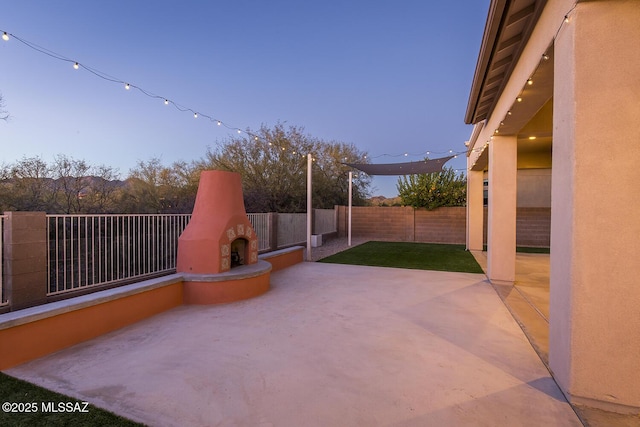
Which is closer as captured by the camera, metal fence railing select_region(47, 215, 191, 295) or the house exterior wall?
the house exterior wall

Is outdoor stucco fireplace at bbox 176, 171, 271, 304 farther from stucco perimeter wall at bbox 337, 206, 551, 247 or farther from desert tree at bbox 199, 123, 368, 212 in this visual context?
stucco perimeter wall at bbox 337, 206, 551, 247

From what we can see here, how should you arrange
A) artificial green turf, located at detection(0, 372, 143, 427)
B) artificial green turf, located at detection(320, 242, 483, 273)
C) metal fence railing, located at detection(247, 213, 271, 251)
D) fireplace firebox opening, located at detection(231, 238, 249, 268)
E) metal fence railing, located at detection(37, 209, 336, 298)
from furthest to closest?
metal fence railing, located at detection(247, 213, 271, 251)
artificial green turf, located at detection(320, 242, 483, 273)
fireplace firebox opening, located at detection(231, 238, 249, 268)
metal fence railing, located at detection(37, 209, 336, 298)
artificial green turf, located at detection(0, 372, 143, 427)

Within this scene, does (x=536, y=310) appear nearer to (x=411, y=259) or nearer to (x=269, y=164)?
(x=411, y=259)

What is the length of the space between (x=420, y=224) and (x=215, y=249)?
11.9 meters

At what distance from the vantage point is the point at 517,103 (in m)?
4.23

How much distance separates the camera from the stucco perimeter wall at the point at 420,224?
12.7m

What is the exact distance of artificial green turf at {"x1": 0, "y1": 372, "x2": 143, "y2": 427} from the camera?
199 centimetres

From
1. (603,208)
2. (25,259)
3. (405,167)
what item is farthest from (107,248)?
(405,167)

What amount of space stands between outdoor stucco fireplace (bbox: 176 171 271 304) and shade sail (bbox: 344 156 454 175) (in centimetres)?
525

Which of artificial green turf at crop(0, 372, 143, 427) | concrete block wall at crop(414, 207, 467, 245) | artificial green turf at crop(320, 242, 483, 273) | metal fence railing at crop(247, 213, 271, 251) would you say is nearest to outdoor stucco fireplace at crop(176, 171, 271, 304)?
artificial green turf at crop(0, 372, 143, 427)

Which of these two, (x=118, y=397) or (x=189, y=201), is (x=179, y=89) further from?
(x=118, y=397)

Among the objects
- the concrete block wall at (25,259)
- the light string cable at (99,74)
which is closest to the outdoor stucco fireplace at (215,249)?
the concrete block wall at (25,259)

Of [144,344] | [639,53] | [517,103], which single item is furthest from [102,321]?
[517,103]

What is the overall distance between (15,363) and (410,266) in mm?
7636
